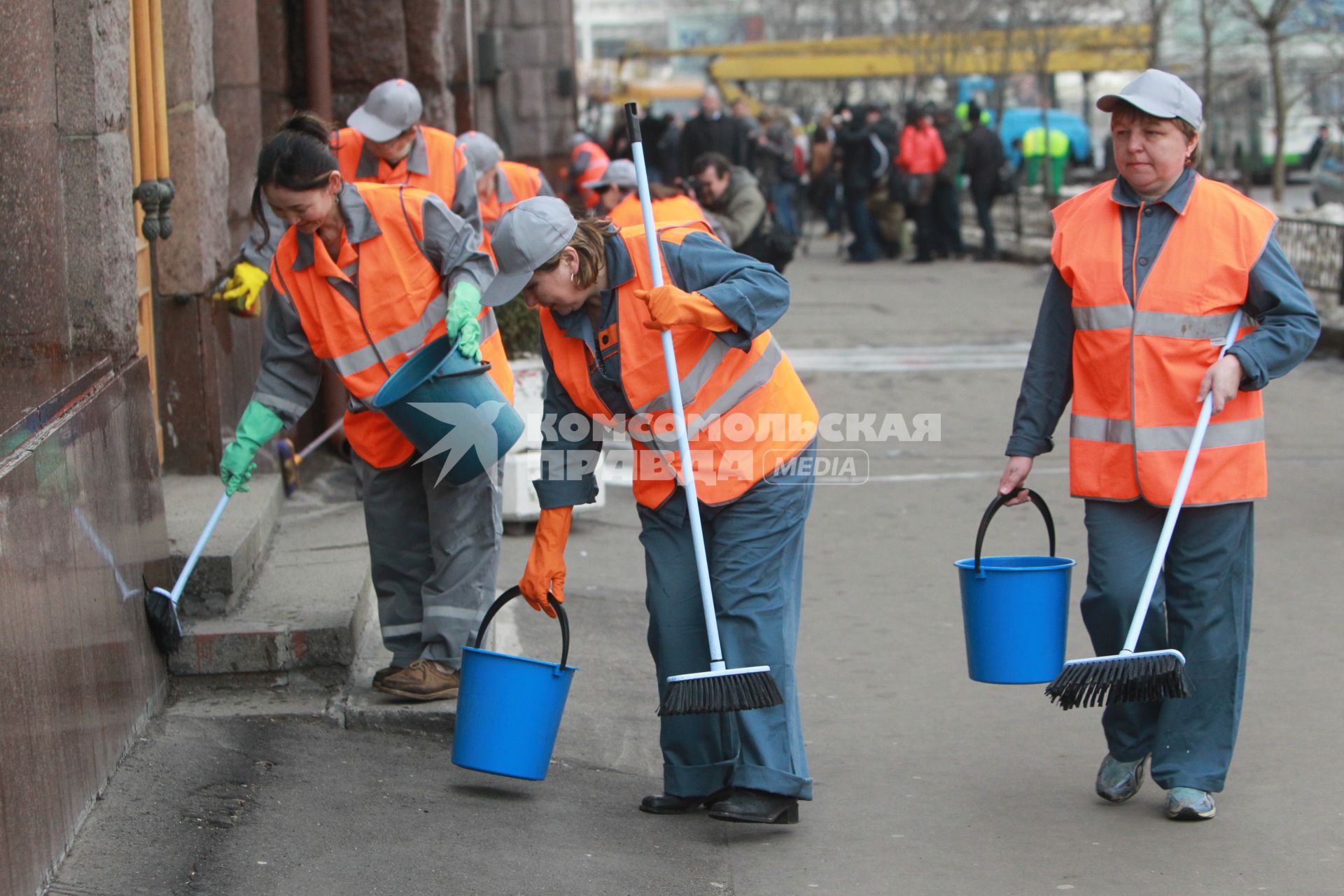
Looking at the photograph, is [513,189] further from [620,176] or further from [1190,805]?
[1190,805]

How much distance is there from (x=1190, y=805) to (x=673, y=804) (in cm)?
124

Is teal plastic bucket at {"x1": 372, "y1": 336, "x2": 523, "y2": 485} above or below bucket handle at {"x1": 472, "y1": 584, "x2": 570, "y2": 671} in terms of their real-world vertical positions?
above

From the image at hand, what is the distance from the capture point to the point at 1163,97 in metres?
4.04

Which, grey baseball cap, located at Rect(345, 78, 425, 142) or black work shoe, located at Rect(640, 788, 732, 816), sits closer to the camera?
black work shoe, located at Rect(640, 788, 732, 816)

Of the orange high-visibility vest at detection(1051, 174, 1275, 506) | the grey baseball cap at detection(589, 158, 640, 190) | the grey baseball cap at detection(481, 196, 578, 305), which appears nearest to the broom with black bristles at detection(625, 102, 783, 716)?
the grey baseball cap at detection(481, 196, 578, 305)

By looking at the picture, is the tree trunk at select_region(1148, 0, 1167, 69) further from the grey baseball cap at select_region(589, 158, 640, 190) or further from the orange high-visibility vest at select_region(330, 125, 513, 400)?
the orange high-visibility vest at select_region(330, 125, 513, 400)

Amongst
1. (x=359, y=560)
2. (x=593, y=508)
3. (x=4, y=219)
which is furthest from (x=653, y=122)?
(x=4, y=219)

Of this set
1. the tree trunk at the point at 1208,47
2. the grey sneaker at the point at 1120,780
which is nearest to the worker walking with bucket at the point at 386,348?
the grey sneaker at the point at 1120,780

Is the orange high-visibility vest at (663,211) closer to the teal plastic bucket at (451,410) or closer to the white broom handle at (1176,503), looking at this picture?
the teal plastic bucket at (451,410)

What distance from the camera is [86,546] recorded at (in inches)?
160

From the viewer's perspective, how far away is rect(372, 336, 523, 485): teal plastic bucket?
443cm

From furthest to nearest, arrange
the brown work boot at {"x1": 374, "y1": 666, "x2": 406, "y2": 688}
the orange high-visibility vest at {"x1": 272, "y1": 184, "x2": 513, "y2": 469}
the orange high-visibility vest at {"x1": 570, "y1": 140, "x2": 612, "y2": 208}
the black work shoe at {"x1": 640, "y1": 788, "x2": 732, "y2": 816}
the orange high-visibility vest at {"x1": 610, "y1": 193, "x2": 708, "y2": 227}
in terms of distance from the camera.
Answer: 1. the orange high-visibility vest at {"x1": 570, "y1": 140, "x2": 612, "y2": 208}
2. the orange high-visibility vest at {"x1": 610, "y1": 193, "x2": 708, "y2": 227}
3. the brown work boot at {"x1": 374, "y1": 666, "x2": 406, "y2": 688}
4. the orange high-visibility vest at {"x1": 272, "y1": 184, "x2": 513, "y2": 469}
5. the black work shoe at {"x1": 640, "y1": 788, "x2": 732, "y2": 816}

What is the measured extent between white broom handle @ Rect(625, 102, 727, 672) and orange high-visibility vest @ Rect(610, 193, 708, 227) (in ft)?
12.4

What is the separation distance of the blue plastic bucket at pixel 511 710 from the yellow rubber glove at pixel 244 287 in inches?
60.5
